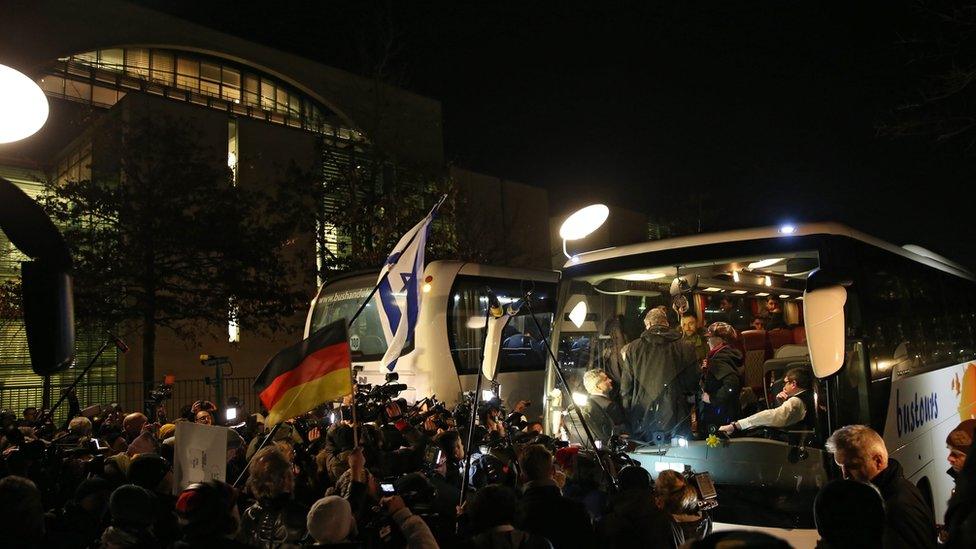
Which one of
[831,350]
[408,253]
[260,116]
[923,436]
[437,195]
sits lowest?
[923,436]

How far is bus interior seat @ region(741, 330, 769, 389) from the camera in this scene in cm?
750

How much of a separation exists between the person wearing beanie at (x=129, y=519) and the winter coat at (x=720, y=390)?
4421mm

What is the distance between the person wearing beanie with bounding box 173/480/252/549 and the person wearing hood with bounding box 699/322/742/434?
13.7 feet

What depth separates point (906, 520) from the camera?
3.55 m

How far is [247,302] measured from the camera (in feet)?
64.0

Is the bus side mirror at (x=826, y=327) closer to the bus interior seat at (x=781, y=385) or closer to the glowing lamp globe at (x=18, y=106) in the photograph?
the bus interior seat at (x=781, y=385)

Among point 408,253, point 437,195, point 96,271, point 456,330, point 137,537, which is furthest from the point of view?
point 437,195

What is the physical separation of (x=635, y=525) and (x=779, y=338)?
4.90 metres

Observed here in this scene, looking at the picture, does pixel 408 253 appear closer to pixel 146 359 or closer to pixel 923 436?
pixel 923 436

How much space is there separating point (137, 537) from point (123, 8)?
25.6 m

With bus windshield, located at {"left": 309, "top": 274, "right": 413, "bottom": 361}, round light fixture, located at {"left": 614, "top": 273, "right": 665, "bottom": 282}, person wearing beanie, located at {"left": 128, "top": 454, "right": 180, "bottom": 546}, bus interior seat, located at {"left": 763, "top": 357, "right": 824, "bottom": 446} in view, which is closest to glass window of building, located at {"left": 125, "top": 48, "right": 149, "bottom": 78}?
bus windshield, located at {"left": 309, "top": 274, "right": 413, "bottom": 361}

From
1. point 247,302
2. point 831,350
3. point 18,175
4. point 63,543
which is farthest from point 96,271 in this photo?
point 831,350

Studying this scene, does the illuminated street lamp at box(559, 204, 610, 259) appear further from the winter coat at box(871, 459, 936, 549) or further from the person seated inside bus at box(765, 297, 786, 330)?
the winter coat at box(871, 459, 936, 549)

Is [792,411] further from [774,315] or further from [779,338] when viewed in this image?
[774,315]
